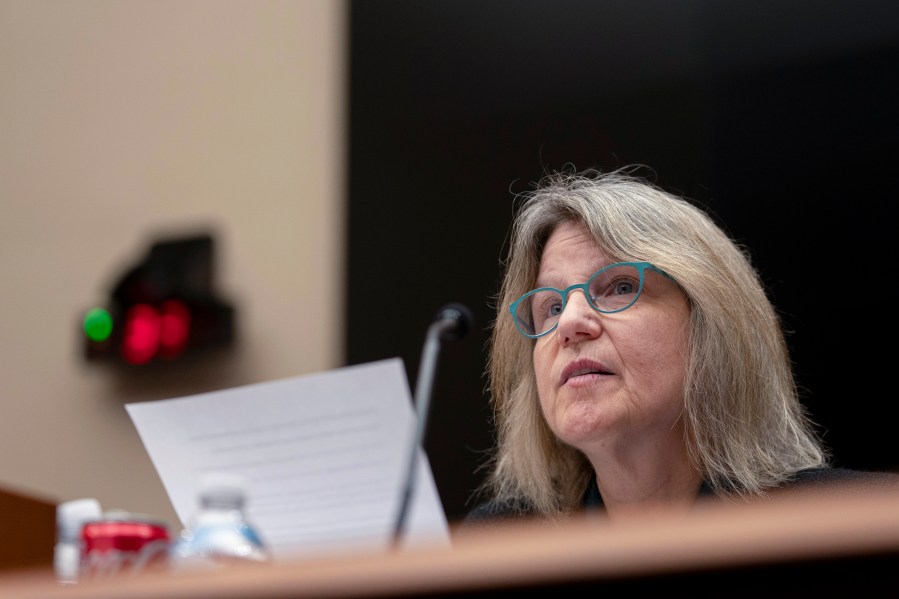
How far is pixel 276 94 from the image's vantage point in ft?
9.19

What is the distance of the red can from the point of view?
887mm

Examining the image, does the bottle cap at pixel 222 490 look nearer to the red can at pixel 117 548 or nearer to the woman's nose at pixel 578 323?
the red can at pixel 117 548

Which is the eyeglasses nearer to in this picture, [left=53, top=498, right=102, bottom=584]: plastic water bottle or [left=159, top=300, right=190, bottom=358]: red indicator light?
[left=53, top=498, right=102, bottom=584]: plastic water bottle

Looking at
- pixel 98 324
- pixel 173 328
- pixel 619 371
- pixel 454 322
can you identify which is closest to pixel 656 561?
pixel 454 322

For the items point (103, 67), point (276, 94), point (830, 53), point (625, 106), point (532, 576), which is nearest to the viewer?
point (532, 576)

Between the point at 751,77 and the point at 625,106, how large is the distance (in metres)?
0.26

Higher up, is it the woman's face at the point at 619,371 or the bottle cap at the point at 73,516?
the woman's face at the point at 619,371

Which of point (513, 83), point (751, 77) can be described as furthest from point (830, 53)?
point (513, 83)

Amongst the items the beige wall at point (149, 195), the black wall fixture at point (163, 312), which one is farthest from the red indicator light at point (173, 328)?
the beige wall at point (149, 195)

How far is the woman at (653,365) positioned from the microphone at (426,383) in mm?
429

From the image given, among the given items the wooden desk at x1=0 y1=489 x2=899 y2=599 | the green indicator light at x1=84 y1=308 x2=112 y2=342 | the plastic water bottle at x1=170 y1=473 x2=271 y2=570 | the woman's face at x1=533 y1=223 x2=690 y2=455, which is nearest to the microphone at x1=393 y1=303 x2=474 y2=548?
the plastic water bottle at x1=170 y1=473 x2=271 y2=570

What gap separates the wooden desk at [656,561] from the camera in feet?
1.44

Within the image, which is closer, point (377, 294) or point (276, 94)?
point (377, 294)

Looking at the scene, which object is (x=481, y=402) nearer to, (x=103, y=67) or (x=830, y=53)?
(x=830, y=53)
